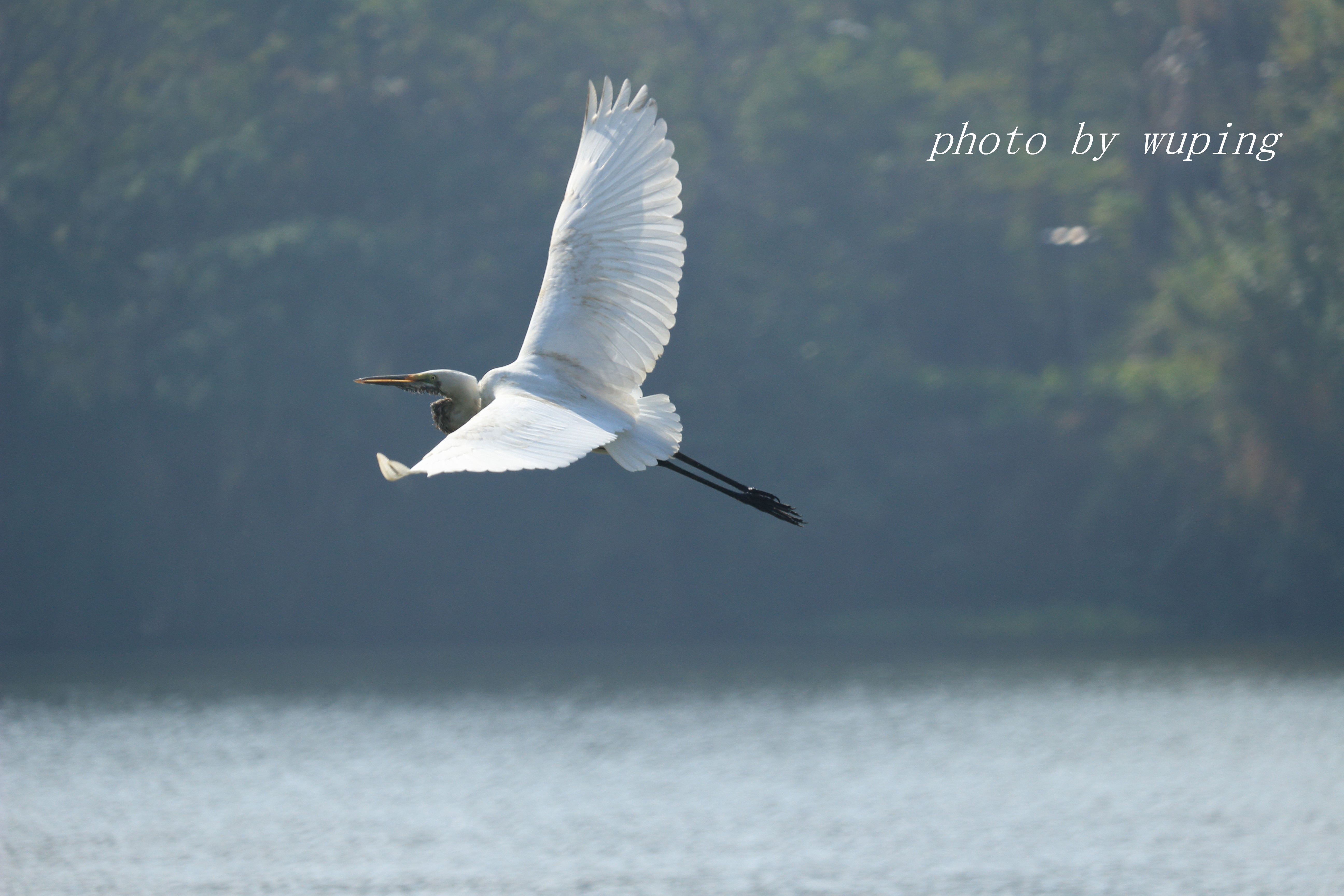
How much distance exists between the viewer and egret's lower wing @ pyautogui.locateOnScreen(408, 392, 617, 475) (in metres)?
6.73

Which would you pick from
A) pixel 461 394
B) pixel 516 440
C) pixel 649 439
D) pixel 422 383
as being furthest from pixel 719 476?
pixel 516 440

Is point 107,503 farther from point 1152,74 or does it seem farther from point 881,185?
point 1152,74

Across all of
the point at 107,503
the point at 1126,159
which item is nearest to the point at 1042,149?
the point at 1126,159

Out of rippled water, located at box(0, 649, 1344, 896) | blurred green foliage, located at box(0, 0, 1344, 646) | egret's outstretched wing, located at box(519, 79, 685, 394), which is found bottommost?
rippled water, located at box(0, 649, 1344, 896)

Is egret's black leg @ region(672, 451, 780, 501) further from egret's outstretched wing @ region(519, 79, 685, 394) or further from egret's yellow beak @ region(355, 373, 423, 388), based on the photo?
egret's yellow beak @ region(355, 373, 423, 388)

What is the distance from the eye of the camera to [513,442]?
7.15 m

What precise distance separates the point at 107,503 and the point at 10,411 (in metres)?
2.55

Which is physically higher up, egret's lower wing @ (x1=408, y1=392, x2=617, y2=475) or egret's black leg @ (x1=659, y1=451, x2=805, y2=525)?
egret's black leg @ (x1=659, y1=451, x2=805, y2=525)

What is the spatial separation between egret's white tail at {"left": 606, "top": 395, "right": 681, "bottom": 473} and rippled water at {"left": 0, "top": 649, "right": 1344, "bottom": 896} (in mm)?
9868

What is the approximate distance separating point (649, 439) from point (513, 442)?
128 cm

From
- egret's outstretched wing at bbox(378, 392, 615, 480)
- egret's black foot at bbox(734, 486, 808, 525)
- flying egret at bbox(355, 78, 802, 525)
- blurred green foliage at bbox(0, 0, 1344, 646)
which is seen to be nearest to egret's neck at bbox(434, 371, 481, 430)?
flying egret at bbox(355, 78, 802, 525)

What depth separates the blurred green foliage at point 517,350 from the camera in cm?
3350

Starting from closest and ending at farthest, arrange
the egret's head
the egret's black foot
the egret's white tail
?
the egret's white tail, the egret's head, the egret's black foot

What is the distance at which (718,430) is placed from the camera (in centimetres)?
3566
